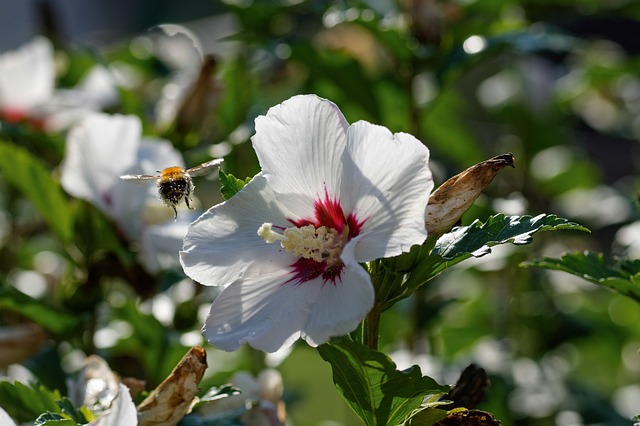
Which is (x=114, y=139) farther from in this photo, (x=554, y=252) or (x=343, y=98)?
(x=554, y=252)

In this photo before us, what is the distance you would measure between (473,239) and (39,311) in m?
0.60

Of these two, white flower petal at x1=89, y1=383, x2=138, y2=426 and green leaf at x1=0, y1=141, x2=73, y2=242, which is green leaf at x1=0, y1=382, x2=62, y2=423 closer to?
white flower petal at x1=89, y1=383, x2=138, y2=426

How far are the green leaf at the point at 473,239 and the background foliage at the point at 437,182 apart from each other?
323 mm

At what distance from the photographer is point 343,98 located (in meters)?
1.51

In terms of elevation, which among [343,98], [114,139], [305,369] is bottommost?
[305,369]

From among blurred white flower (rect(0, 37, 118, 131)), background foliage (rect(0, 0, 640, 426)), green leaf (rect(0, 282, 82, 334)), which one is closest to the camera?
green leaf (rect(0, 282, 82, 334))

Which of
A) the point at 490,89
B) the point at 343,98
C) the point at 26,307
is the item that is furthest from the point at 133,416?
the point at 490,89

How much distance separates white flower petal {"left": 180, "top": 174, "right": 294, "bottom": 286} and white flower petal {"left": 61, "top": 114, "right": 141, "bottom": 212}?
1.27 ft

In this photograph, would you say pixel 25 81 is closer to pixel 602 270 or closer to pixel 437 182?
pixel 437 182

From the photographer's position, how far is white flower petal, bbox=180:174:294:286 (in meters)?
0.77

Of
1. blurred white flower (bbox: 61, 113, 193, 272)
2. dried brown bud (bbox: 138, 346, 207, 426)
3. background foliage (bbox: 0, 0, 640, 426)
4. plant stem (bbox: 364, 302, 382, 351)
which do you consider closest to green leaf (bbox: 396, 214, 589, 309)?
plant stem (bbox: 364, 302, 382, 351)

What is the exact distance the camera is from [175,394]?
767 millimetres

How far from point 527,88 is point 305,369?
0.69 meters

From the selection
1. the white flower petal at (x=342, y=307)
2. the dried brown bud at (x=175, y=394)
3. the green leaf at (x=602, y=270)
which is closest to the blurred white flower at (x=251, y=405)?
the dried brown bud at (x=175, y=394)
